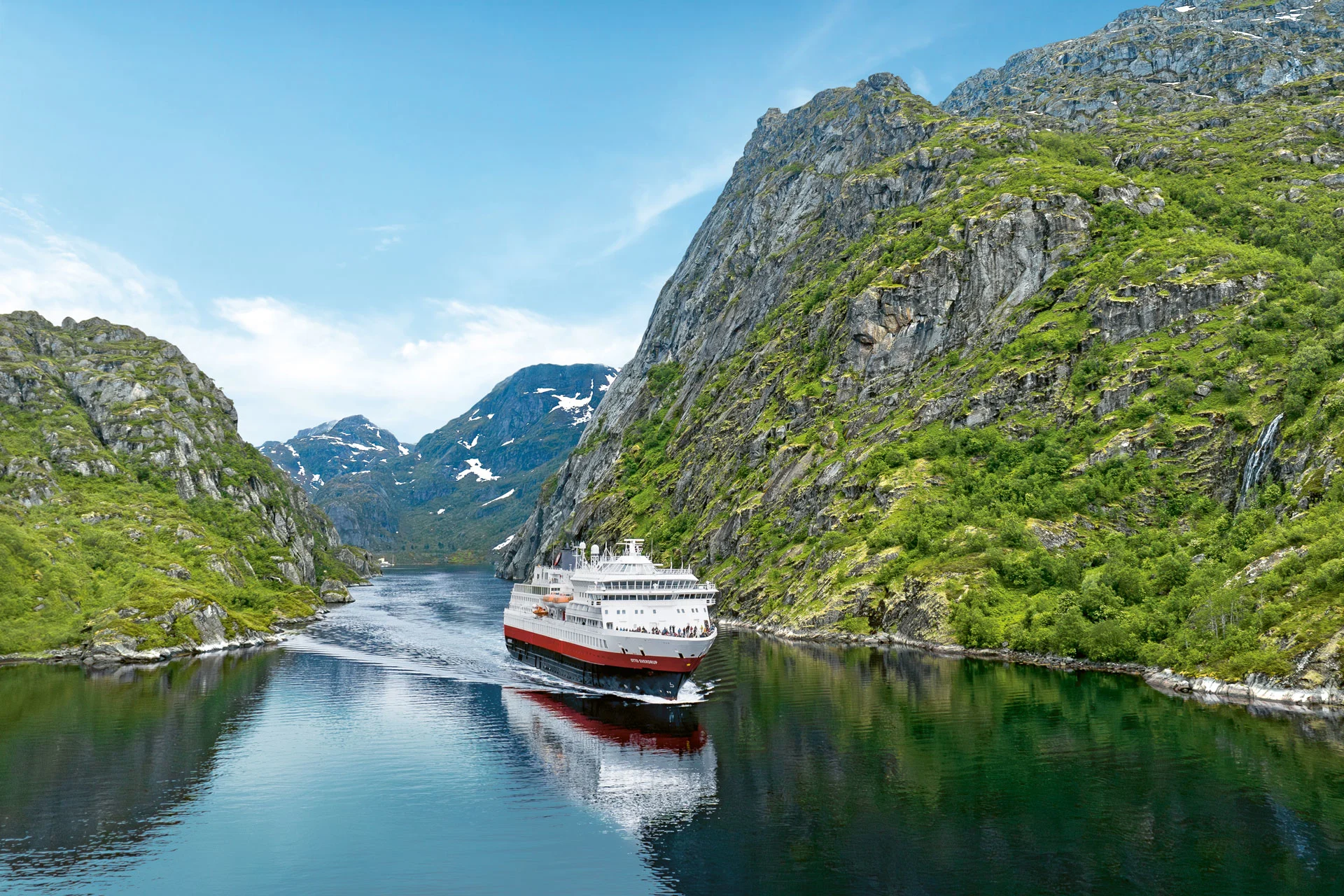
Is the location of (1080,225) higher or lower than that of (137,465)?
higher

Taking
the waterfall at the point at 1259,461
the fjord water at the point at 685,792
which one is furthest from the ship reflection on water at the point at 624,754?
the waterfall at the point at 1259,461

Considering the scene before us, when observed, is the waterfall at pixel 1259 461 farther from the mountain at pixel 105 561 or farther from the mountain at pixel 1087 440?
the mountain at pixel 105 561

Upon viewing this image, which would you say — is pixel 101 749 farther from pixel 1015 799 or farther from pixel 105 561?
pixel 105 561

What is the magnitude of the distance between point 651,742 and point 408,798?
2209cm

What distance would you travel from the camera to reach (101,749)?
218ft

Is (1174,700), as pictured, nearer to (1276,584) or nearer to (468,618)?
(1276,584)

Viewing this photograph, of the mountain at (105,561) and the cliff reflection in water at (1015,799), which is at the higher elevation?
the mountain at (105,561)

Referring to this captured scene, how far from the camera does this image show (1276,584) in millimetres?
78312

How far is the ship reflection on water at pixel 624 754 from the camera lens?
51.9m

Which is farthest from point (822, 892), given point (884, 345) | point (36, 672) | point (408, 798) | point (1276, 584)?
point (884, 345)

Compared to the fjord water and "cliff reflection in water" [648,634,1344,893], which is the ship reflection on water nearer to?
the fjord water

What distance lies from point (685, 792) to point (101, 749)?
49.2 m

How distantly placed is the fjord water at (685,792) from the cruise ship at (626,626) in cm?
425

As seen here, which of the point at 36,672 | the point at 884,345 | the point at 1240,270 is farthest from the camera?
the point at 884,345
